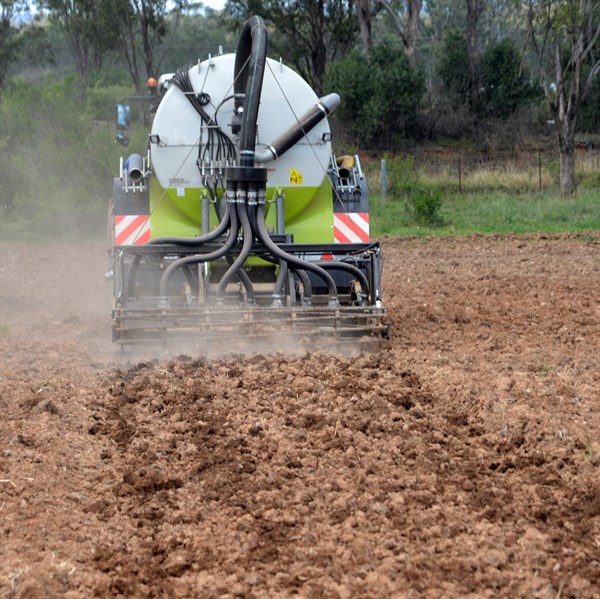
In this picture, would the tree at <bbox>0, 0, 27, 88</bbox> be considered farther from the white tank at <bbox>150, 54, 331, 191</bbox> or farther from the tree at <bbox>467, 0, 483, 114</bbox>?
the white tank at <bbox>150, 54, 331, 191</bbox>

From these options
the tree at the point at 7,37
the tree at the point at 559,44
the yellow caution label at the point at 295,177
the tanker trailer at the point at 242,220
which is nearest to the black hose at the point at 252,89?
the tanker trailer at the point at 242,220

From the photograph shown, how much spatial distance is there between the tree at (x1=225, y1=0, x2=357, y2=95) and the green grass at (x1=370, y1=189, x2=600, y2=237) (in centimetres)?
1723

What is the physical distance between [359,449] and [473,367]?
91.1 inches

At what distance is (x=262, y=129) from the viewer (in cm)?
971

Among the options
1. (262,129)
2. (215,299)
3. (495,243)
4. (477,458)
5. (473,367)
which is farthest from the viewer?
(495,243)

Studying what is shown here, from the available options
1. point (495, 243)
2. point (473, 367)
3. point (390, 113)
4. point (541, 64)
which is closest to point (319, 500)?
point (473, 367)

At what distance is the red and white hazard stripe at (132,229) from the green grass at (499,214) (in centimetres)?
1084

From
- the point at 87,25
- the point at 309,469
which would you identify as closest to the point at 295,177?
the point at 309,469

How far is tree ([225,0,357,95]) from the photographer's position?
41.6m

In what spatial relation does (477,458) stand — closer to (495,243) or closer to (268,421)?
(268,421)

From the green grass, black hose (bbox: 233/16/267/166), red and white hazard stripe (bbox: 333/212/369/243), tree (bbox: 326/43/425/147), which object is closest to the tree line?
tree (bbox: 326/43/425/147)

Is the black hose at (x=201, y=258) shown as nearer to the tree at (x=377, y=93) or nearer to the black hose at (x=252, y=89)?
the black hose at (x=252, y=89)

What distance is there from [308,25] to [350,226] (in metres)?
33.8

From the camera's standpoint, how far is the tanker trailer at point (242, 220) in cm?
859
